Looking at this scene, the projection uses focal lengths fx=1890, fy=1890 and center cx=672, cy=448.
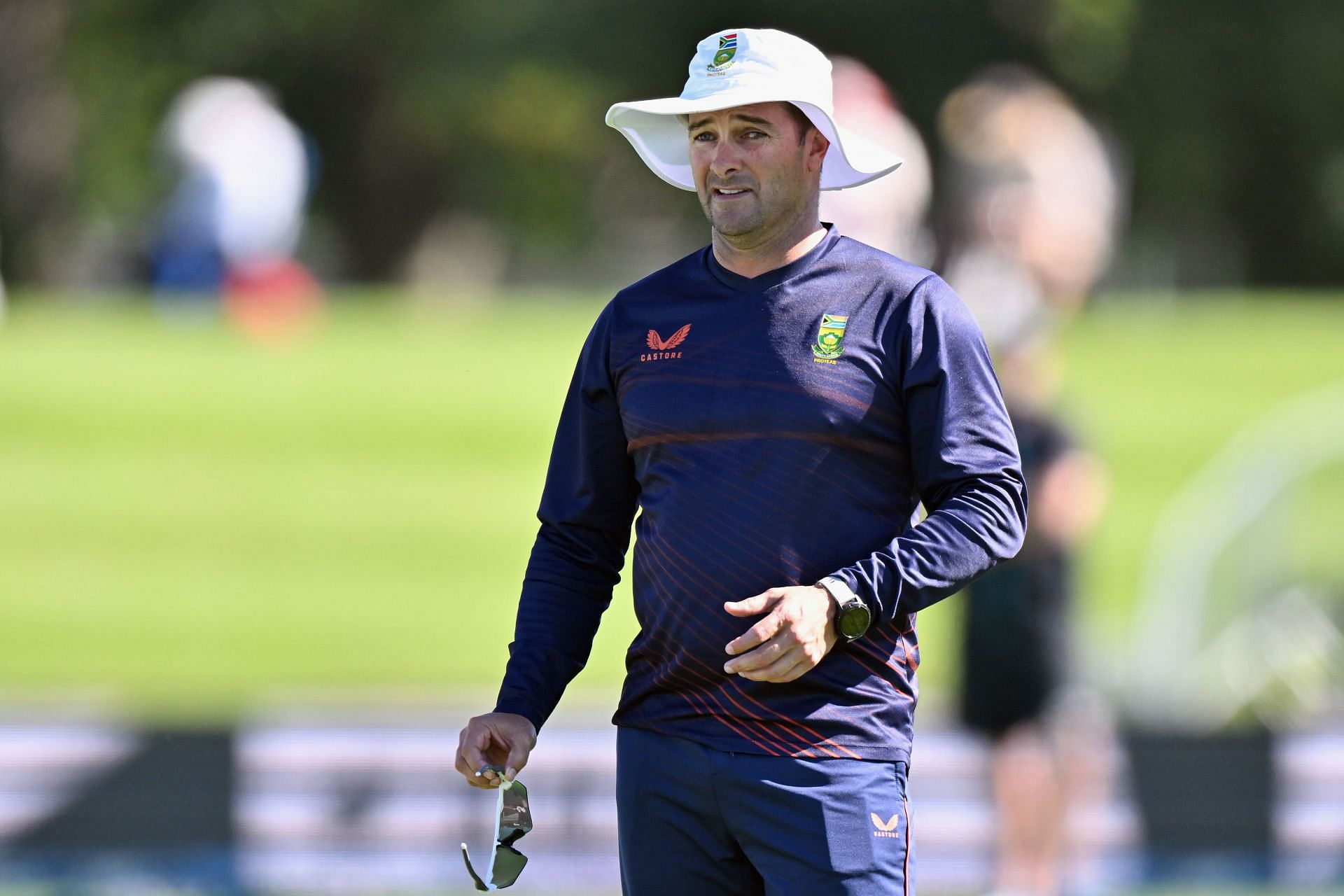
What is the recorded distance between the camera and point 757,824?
3.13 metres

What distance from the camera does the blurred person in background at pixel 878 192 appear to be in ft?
22.9

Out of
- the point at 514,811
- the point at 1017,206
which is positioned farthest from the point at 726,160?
the point at 1017,206

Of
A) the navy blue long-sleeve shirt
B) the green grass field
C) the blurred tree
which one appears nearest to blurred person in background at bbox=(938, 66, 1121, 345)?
the green grass field

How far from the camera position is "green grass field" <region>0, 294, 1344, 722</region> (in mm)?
9477

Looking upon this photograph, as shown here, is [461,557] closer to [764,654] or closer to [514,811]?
[514,811]

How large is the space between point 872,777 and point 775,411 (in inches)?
24.9

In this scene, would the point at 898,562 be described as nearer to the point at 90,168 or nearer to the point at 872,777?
the point at 872,777

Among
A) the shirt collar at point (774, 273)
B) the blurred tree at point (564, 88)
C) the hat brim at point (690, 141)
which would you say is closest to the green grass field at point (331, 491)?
the hat brim at point (690, 141)

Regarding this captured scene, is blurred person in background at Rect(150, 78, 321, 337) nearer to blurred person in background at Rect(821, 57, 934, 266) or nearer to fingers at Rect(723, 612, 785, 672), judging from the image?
blurred person in background at Rect(821, 57, 934, 266)

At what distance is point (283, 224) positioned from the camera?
16.8 metres

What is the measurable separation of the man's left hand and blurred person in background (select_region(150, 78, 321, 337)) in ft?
37.5

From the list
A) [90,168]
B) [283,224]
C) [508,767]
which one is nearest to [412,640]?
[508,767]

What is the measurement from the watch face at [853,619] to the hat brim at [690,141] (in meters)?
0.77

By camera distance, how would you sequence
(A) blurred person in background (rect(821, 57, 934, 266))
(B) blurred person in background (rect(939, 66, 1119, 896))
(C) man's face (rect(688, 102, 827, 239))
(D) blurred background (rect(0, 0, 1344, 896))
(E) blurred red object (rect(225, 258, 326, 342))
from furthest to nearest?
(E) blurred red object (rect(225, 258, 326, 342))
(D) blurred background (rect(0, 0, 1344, 896))
(A) blurred person in background (rect(821, 57, 934, 266))
(B) blurred person in background (rect(939, 66, 1119, 896))
(C) man's face (rect(688, 102, 827, 239))
